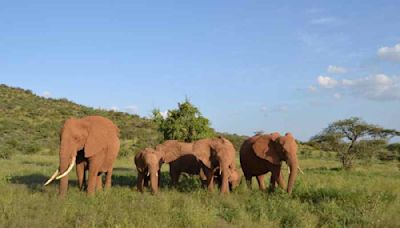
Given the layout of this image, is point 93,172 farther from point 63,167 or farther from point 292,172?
point 292,172

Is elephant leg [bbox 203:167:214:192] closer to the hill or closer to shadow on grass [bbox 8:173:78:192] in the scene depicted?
shadow on grass [bbox 8:173:78:192]

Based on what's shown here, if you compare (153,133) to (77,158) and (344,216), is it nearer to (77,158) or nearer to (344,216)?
(77,158)

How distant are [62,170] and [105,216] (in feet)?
8.91

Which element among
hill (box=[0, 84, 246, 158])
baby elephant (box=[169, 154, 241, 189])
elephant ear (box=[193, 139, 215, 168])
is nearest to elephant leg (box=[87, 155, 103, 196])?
elephant ear (box=[193, 139, 215, 168])

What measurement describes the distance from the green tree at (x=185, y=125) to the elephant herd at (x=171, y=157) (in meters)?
5.22

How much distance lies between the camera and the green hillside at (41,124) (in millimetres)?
35219

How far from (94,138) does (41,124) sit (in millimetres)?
36758

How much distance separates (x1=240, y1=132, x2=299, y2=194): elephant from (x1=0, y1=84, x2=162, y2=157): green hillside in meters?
17.5

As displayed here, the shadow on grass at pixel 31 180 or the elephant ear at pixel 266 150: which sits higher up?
the elephant ear at pixel 266 150

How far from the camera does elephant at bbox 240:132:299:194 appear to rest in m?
Result: 13.2

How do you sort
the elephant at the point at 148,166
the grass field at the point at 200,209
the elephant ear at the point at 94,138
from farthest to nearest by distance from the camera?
the elephant at the point at 148,166 → the elephant ear at the point at 94,138 → the grass field at the point at 200,209

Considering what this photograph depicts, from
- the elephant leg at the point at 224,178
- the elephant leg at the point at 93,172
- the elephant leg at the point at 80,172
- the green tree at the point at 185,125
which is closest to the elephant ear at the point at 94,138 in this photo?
the elephant leg at the point at 93,172

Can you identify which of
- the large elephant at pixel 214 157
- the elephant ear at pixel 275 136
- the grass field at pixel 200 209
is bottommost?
the grass field at pixel 200 209

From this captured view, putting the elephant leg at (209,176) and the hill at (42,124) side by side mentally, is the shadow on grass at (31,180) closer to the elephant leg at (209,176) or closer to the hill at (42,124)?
the elephant leg at (209,176)
